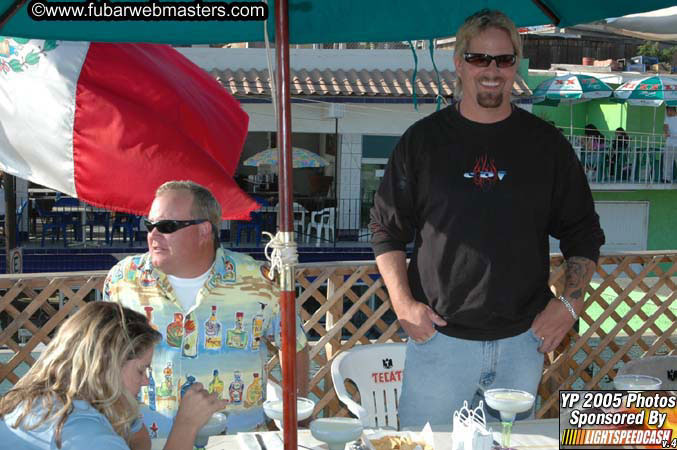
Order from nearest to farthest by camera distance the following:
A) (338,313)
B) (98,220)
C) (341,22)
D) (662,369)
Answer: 1. (341,22)
2. (662,369)
3. (338,313)
4. (98,220)

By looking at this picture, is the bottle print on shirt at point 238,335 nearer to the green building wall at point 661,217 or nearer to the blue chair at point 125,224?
the blue chair at point 125,224

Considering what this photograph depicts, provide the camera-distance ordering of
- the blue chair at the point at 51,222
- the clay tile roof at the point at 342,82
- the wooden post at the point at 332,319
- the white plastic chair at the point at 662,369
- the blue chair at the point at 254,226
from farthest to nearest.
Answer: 1. the clay tile roof at the point at 342,82
2. the blue chair at the point at 254,226
3. the blue chair at the point at 51,222
4. the wooden post at the point at 332,319
5. the white plastic chair at the point at 662,369

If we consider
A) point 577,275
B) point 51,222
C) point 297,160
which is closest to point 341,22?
point 577,275

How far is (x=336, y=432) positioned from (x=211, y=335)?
0.66 meters

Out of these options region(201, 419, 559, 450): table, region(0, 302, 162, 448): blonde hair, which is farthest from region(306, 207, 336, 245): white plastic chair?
region(0, 302, 162, 448): blonde hair

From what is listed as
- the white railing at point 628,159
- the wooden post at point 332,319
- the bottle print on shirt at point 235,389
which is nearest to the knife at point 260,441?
the bottle print on shirt at point 235,389

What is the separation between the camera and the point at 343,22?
2516mm

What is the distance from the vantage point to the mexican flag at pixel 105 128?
11.9ft

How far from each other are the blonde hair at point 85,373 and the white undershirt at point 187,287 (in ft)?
2.28

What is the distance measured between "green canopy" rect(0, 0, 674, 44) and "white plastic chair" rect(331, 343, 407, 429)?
108 centimetres

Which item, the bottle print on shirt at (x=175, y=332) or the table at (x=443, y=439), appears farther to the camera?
the bottle print on shirt at (x=175, y=332)

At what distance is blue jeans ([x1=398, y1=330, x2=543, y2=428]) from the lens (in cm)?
225

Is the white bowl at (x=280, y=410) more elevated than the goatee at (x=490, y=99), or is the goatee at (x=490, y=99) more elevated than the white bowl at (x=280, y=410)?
the goatee at (x=490, y=99)

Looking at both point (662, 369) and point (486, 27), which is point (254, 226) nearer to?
point (662, 369)
